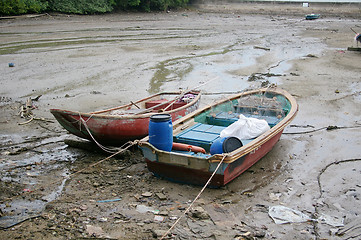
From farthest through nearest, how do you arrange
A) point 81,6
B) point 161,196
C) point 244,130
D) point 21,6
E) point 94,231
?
point 81,6, point 21,6, point 244,130, point 161,196, point 94,231

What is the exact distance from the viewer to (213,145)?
6.61 metres

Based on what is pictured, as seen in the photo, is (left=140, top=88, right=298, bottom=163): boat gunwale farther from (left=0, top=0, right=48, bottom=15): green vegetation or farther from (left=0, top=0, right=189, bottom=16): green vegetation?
(left=0, top=0, right=189, bottom=16): green vegetation

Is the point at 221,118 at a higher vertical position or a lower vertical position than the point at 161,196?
higher

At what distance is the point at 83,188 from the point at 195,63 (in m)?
10.4

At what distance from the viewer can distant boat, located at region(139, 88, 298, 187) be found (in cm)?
627

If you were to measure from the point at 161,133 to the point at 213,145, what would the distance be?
0.87 meters

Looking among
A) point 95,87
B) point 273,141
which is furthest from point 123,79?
point 273,141

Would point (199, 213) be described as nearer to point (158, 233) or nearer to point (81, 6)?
point (158, 233)

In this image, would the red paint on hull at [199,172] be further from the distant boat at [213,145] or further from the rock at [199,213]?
the rock at [199,213]

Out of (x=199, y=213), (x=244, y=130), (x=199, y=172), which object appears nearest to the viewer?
(x=199, y=213)

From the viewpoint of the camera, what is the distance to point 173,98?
32.8 feet

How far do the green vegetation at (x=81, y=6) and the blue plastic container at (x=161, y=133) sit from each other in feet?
76.4

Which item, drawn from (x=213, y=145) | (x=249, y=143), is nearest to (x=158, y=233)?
(x=213, y=145)

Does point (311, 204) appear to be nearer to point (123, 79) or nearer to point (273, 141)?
point (273, 141)
